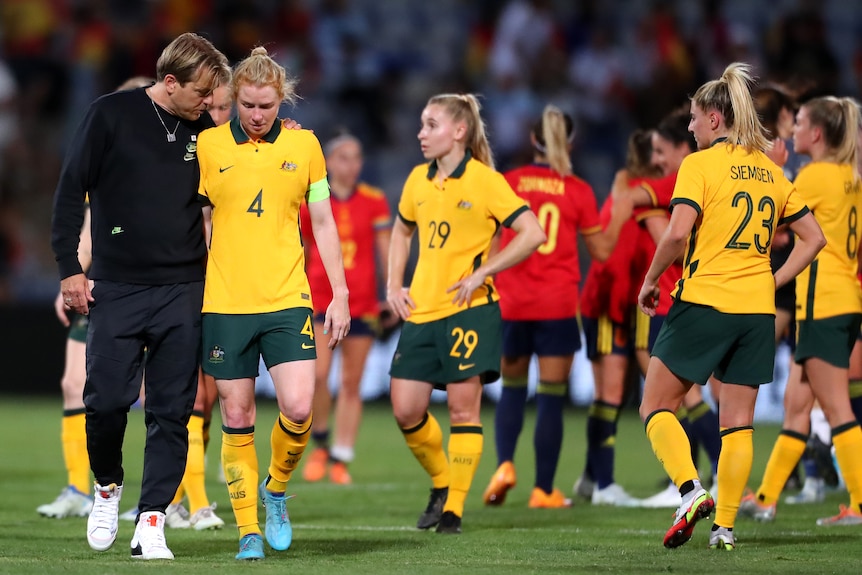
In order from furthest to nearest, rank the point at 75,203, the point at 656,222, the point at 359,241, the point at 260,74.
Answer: the point at 359,241 → the point at 656,222 → the point at 260,74 → the point at 75,203

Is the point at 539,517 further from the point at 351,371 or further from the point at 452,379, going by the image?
the point at 351,371

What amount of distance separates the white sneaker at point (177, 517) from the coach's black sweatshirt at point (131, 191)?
6.39 feet

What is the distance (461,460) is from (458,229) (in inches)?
50.6

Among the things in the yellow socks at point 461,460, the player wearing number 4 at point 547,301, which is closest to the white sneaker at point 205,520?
the yellow socks at point 461,460

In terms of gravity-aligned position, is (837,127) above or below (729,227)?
above

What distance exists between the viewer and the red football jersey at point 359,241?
10695mm

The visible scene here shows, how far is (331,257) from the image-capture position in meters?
6.27

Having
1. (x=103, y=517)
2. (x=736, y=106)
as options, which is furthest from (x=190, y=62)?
(x=736, y=106)

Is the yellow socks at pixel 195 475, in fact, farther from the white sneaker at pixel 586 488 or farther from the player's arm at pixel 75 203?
the white sneaker at pixel 586 488

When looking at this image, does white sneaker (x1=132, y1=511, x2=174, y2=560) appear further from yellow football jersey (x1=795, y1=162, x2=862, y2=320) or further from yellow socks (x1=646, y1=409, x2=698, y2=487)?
yellow football jersey (x1=795, y1=162, x2=862, y2=320)

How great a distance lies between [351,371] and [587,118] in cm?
838

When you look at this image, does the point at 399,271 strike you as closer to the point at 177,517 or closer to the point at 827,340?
the point at 177,517

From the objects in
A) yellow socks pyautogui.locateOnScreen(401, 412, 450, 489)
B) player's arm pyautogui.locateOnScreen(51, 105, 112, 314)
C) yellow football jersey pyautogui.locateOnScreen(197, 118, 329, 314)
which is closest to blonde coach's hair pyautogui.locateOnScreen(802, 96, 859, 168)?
yellow socks pyautogui.locateOnScreen(401, 412, 450, 489)

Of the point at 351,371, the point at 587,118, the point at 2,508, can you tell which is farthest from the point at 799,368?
the point at 587,118
